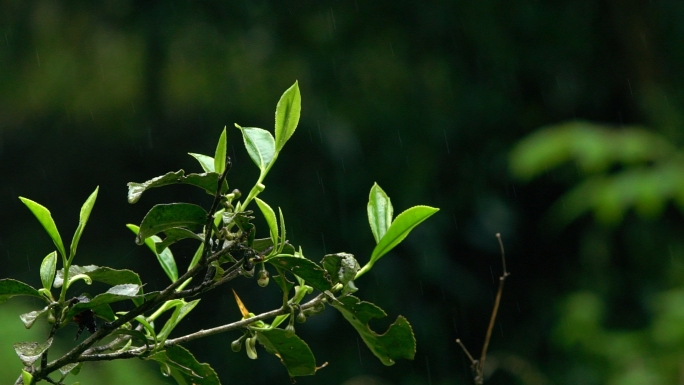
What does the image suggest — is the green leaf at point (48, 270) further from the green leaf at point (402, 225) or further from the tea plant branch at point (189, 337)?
the green leaf at point (402, 225)

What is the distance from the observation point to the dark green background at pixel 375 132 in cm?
292

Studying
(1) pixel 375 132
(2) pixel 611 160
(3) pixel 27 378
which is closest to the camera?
(3) pixel 27 378

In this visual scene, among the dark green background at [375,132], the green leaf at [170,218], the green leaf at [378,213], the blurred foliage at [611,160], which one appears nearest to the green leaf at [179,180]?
the green leaf at [170,218]

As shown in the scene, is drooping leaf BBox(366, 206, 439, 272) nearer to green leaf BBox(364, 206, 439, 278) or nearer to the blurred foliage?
green leaf BBox(364, 206, 439, 278)

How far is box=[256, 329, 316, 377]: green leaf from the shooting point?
0.41 m

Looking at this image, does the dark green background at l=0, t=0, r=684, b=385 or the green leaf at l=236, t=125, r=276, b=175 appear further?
the dark green background at l=0, t=0, r=684, b=385

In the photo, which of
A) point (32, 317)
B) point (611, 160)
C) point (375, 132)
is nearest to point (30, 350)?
point (32, 317)

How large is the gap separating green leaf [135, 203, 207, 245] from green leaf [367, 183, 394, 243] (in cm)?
12

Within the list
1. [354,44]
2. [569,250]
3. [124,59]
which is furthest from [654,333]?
[124,59]

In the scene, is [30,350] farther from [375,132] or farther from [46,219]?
[375,132]

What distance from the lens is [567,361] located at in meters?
2.94

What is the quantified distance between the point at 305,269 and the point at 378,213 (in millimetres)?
101

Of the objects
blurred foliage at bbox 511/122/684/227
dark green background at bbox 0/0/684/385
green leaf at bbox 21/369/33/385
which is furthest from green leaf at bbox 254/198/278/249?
dark green background at bbox 0/0/684/385

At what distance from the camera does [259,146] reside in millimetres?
417
